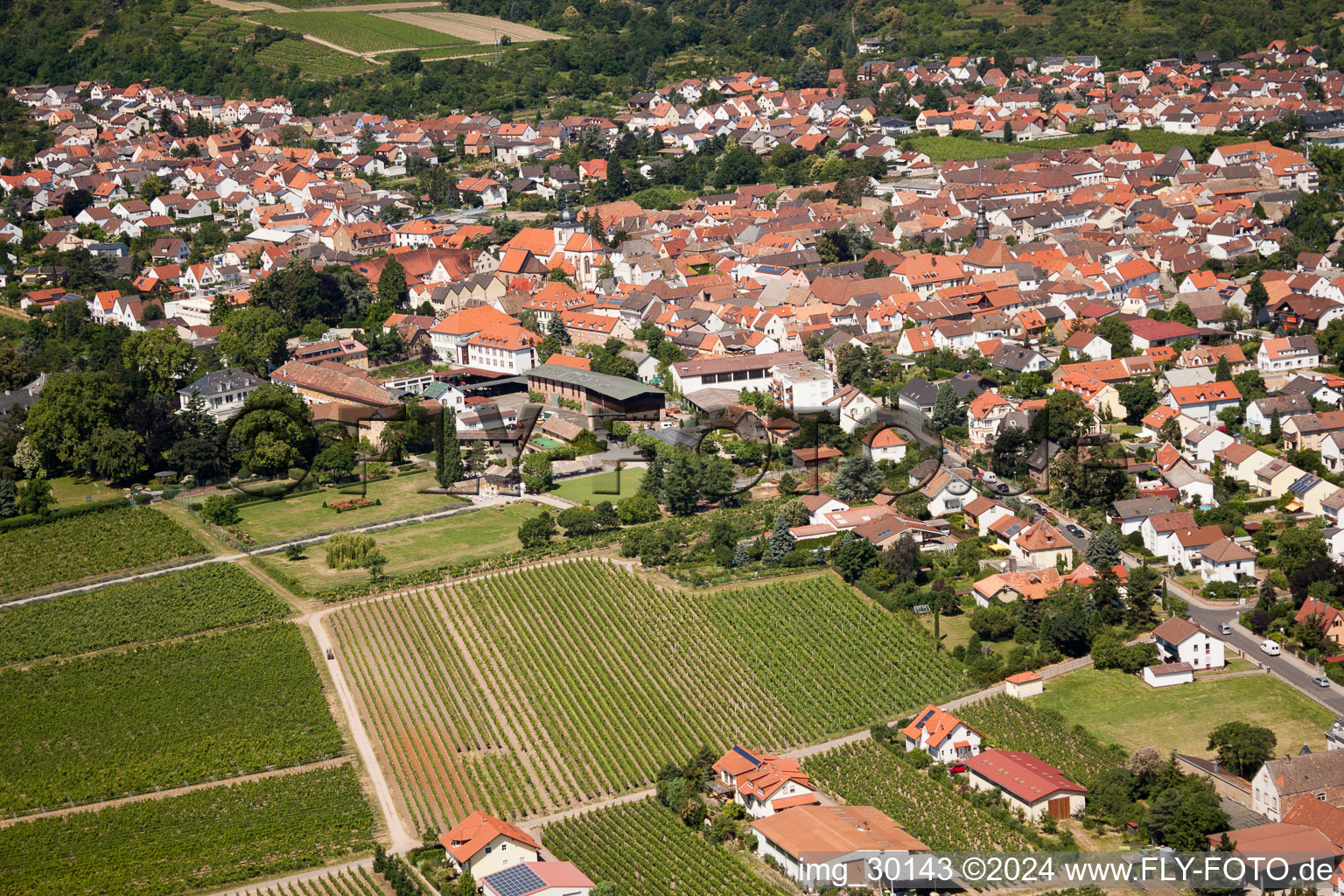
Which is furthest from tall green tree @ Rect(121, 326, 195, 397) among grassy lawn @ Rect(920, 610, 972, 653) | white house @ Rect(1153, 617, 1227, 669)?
white house @ Rect(1153, 617, 1227, 669)

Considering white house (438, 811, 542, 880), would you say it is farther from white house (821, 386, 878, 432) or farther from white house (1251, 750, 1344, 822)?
white house (821, 386, 878, 432)

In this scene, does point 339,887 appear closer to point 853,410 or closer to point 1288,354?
point 853,410

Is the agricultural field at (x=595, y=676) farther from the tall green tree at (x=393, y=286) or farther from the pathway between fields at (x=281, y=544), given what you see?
the tall green tree at (x=393, y=286)

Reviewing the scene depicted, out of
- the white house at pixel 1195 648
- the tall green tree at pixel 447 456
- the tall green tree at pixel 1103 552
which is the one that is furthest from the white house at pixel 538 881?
the tall green tree at pixel 447 456

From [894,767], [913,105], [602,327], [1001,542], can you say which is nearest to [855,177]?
[913,105]

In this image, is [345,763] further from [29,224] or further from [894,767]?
[29,224]
